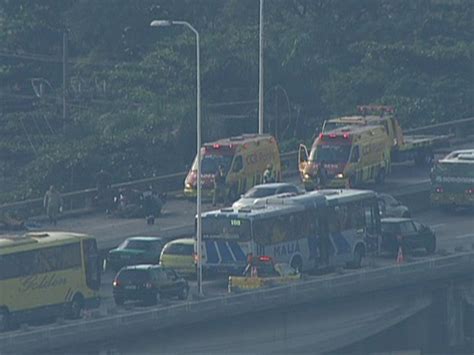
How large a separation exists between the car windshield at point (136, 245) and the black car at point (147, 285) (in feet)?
20.0

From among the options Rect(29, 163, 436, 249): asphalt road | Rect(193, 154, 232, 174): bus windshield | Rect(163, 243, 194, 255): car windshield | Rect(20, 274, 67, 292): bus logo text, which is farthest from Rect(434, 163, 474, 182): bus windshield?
Rect(20, 274, 67, 292): bus logo text

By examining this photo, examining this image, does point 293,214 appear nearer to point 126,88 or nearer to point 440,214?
point 440,214

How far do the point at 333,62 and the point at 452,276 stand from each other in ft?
148

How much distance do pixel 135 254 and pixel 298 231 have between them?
5.11 m

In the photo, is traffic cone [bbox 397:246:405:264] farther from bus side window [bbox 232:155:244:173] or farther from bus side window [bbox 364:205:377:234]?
bus side window [bbox 232:155:244:173]

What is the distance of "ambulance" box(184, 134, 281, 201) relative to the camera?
87.6 m

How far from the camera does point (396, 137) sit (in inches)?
3738

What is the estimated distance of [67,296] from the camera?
225 ft

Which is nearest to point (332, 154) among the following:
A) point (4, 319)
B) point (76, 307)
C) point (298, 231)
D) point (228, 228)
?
point (298, 231)

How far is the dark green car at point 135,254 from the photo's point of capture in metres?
74.9

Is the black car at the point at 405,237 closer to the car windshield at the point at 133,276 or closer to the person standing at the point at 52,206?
the person standing at the point at 52,206

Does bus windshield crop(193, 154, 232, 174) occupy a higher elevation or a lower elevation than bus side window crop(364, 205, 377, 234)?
higher

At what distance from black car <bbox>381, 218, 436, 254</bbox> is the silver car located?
4567 mm

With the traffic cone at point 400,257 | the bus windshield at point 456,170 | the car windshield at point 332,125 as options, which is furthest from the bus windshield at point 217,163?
the traffic cone at point 400,257
